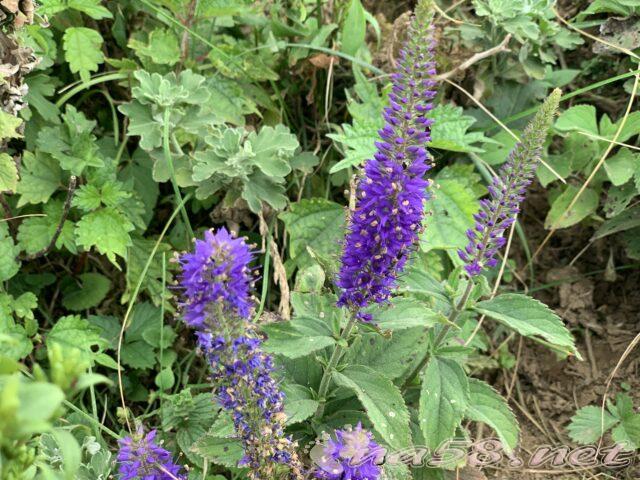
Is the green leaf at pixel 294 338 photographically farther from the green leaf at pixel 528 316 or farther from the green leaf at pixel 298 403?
the green leaf at pixel 528 316

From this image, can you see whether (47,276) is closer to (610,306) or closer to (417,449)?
(417,449)

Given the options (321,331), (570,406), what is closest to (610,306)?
(570,406)

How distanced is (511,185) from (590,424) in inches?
61.2

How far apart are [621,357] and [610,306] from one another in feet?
1.44

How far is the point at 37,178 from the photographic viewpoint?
124 inches

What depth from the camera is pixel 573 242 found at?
3916mm

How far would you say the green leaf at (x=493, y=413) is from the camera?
2619mm

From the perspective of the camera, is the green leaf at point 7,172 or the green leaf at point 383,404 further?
the green leaf at point 7,172

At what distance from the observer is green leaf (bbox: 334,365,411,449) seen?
2.39 m

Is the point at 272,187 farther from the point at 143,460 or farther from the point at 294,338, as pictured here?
the point at 143,460

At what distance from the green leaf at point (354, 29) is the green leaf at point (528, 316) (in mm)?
1672

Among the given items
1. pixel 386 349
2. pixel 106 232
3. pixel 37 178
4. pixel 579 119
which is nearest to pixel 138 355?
pixel 106 232

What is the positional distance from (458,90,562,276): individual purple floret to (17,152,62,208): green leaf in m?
1.88

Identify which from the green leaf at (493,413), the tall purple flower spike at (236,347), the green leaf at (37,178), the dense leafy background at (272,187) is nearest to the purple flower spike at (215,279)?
the tall purple flower spike at (236,347)
